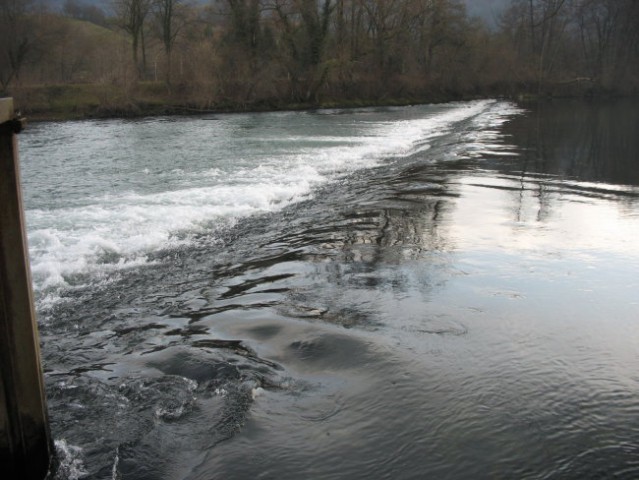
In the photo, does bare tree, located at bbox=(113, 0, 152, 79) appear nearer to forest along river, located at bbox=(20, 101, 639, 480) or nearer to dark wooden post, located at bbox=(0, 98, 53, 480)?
forest along river, located at bbox=(20, 101, 639, 480)

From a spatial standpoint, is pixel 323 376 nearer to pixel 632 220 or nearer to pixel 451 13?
pixel 632 220

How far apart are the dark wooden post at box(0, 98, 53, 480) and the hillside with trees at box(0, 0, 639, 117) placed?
41818mm

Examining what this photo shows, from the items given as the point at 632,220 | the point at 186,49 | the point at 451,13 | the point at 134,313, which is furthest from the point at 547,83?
the point at 134,313

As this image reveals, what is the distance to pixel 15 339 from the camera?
333cm

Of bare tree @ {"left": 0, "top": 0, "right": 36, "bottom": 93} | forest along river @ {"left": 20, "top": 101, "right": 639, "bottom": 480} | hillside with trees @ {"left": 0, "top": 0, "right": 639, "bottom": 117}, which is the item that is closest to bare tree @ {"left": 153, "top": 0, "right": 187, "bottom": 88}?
hillside with trees @ {"left": 0, "top": 0, "right": 639, "bottom": 117}

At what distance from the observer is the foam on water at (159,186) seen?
837 centimetres

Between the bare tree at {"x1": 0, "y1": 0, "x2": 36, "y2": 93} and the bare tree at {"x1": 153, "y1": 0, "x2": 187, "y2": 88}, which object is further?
the bare tree at {"x1": 153, "y1": 0, "x2": 187, "y2": 88}

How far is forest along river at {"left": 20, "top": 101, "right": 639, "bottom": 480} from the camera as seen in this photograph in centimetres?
390

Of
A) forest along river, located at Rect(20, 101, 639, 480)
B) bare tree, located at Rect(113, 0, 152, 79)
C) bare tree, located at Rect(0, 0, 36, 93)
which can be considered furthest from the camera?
bare tree, located at Rect(113, 0, 152, 79)

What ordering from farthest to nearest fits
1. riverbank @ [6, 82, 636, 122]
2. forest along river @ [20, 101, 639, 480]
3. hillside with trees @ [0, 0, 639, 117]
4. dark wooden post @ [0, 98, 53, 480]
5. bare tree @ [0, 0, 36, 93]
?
hillside with trees @ [0, 0, 639, 117] → bare tree @ [0, 0, 36, 93] → riverbank @ [6, 82, 636, 122] → forest along river @ [20, 101, 639, 480] → dark wooden post @ [0, 98, 53, 480]

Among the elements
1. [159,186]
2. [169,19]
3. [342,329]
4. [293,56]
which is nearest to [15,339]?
[342,329]

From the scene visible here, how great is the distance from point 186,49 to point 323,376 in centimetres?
5155

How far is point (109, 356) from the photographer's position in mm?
5246

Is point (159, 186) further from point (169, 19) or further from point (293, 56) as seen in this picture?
point (169, 19)
